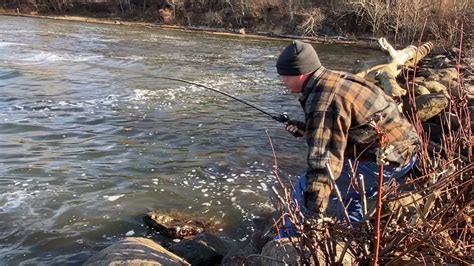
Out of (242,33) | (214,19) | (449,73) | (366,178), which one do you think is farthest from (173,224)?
(214,19)

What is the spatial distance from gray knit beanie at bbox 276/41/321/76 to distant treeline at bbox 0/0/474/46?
1913 centimetres

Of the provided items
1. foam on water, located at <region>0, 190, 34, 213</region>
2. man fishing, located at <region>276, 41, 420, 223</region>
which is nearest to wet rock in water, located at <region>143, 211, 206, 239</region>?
foam on water, located at <region>0, 190, 34, 213</region>

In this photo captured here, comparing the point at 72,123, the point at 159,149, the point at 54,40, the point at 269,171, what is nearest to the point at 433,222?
the point at 269,171

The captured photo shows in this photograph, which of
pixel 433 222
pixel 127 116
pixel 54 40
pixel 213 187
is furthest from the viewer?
pixel 54 40

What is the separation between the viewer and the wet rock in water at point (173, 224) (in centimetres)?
598

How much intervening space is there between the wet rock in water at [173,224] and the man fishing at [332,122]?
241cm

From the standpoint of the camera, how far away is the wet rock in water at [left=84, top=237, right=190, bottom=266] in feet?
14.3

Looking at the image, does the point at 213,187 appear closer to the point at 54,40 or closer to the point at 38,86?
the point at 38,86

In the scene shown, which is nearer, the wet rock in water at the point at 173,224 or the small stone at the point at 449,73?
the wet rock in water at the point at 173,224

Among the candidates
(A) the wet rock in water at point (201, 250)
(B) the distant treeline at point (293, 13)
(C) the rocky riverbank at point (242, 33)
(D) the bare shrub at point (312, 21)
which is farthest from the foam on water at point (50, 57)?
(D) the bare shrub at point (312, 21)

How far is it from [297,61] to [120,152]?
5.79 m

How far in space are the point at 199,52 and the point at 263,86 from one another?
9096 millimetres

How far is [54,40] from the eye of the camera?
2592 cm

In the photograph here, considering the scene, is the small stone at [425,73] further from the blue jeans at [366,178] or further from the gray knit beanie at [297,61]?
the gray knit beanie at [297,61]
